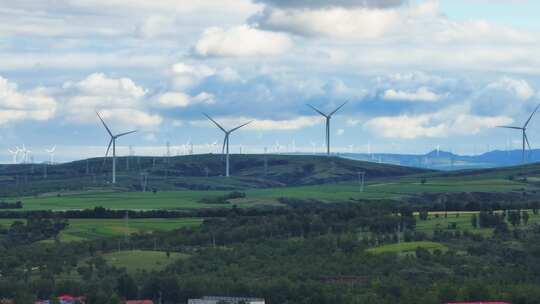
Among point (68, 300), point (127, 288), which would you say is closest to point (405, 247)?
point (127, 288)

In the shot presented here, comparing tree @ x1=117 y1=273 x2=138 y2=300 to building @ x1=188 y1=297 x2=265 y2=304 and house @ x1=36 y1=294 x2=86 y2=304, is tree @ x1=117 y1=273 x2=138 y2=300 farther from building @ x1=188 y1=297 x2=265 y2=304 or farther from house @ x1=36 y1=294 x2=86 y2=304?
building @ x1=188 y1=297 x2=265 y2=304

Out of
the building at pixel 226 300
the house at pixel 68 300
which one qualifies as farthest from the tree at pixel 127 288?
the building at pixel 226 300

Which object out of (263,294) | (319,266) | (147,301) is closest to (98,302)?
(147,301)

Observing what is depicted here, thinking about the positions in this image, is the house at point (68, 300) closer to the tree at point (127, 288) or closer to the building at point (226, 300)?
the tree at point (127, 288)

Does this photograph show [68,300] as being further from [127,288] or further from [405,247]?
[405,247]

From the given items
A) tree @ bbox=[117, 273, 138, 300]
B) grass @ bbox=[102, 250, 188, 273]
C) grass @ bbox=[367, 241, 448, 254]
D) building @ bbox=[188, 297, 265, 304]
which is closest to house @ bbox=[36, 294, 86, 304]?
tree @ bbox=[117, 273, 138, 300]
